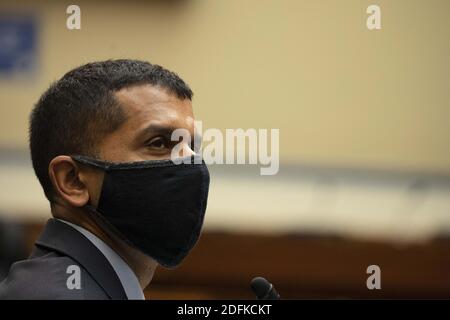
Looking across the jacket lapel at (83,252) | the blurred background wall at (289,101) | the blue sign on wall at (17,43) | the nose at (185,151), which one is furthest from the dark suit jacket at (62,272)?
the blue sign on wall at (17,43)

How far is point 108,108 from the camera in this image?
1255 millimetres

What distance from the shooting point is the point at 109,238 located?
4.11ft

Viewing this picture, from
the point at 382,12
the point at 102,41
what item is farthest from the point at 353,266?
the point at 102,41

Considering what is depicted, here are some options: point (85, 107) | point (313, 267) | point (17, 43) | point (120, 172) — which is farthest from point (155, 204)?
point (17, 43)

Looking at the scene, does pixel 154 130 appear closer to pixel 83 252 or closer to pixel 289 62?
pixel 83 252

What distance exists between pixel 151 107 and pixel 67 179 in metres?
0.18

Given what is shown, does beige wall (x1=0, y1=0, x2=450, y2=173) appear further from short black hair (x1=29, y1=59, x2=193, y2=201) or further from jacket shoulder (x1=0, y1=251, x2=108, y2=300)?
jacket shoulder (x1=0, y1=251, x2=108, y2=300)

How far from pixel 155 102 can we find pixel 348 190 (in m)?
2.15

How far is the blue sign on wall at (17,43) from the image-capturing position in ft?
10.2

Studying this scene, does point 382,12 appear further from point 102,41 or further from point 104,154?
point 104,154

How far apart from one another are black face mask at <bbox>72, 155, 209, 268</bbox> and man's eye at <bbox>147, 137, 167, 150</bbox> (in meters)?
0.03

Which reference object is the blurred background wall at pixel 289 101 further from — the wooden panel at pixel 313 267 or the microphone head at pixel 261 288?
the microphone head at pixel 261 288

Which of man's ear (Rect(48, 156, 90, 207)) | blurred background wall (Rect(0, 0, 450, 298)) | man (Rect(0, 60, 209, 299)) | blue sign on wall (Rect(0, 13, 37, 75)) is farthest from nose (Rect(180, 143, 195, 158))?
blue sign on wall (Rect(0, 13, 37, 75))

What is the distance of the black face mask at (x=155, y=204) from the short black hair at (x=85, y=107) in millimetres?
45
